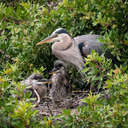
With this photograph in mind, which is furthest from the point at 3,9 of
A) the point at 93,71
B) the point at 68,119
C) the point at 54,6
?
the point at 68,119

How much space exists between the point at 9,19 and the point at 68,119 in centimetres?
249

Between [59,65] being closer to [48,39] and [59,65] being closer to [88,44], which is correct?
[48,39]

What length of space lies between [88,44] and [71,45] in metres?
0.23

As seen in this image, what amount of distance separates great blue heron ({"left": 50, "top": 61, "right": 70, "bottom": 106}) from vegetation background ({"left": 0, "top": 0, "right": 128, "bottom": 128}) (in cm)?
20

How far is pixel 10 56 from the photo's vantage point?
4793 mm

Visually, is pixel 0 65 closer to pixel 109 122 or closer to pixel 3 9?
pixel 3 9

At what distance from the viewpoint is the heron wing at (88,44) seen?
4180mm

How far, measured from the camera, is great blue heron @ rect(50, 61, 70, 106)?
3848 millimetres

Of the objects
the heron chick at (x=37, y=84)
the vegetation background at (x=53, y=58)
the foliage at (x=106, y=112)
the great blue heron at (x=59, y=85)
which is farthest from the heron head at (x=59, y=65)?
the foliage at (x=106, y=112)

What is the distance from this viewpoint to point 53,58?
4680 mm

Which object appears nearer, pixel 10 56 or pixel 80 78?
pixel 80 78

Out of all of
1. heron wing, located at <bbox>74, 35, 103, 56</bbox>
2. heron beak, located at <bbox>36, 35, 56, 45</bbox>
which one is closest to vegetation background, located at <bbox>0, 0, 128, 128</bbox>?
heron wing, located at <bbox>74, 35, 103, 56</bbox>

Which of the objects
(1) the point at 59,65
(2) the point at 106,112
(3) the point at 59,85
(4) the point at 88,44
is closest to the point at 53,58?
(1) the point at 59,65

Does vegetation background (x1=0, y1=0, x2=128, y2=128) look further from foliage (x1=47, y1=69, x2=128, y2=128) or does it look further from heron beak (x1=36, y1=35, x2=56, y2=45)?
heron beak (x1=36, y1=35, x2=56, y2=45)
